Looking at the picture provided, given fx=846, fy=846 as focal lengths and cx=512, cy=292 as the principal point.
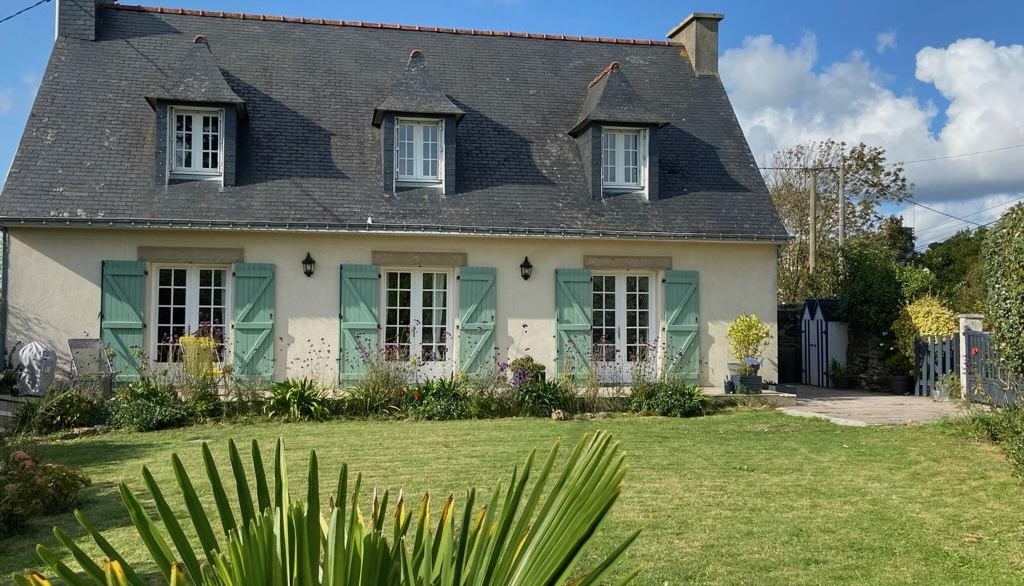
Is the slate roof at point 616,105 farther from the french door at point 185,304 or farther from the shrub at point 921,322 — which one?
the french door at point 185,304

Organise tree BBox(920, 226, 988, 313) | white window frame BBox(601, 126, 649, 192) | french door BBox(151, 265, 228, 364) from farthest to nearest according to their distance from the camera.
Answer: tree BBox(920, 226, 988, 313) → white window frame BBox(601, 126, 649, 192) → french door BBox(151, 265, 228, 364)

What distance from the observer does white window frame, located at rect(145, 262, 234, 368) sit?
39.9 ft

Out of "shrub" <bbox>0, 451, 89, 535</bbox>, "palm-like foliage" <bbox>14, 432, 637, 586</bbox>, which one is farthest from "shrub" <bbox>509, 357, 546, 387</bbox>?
"palm-like foliage" <bbox>14, 432, 637, 586</bbox>

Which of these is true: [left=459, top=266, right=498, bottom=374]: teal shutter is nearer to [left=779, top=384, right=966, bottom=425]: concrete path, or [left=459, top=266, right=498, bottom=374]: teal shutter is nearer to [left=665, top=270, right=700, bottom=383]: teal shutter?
[left=665, top=270, right=700, bottom=383]: teal shutter

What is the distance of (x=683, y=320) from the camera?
528 inches

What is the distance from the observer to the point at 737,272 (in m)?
13.7

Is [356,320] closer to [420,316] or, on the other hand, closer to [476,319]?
[420,316]

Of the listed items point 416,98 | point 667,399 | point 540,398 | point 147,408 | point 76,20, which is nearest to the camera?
point 147,408

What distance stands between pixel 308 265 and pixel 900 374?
34.1ft

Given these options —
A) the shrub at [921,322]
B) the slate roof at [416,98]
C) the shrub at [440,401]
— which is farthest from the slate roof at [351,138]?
the shrub at [921,322]

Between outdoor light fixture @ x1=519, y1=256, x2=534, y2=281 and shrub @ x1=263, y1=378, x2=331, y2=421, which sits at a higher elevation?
outdoor light fixture @ x1=519, y1=256, x2=534, y2=281

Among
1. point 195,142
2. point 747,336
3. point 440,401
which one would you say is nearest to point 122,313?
point 195,142

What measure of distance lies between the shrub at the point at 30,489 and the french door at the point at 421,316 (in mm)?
6589

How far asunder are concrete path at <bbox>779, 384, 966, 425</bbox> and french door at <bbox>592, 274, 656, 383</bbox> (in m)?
2.46
